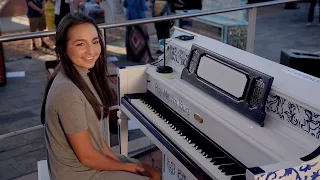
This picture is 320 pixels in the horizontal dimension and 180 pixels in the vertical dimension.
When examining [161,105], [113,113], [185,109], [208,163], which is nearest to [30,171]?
[113,113]

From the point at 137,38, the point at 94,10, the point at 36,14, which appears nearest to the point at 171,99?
the point at 137,38

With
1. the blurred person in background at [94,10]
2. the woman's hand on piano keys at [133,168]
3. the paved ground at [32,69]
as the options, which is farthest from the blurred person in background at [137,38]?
the woman's hand on piano keys at [133,168]

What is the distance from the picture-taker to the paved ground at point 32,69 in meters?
4.04

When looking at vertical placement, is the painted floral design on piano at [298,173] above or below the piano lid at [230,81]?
below

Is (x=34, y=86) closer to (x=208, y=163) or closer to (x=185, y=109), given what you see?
(x=185, y=109)

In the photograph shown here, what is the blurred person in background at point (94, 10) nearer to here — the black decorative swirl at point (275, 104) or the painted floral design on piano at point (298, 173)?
the black decorative swirl at point (275, 104)

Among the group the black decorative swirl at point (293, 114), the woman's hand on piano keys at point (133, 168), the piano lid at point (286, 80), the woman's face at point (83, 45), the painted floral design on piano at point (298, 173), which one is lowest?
the woman's hand on piano keys at point (133, 168)

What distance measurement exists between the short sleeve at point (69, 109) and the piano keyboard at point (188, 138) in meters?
0.66

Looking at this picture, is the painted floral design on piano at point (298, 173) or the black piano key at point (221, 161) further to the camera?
the black piano key at point (221, 161)

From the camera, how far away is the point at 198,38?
3.29 metres

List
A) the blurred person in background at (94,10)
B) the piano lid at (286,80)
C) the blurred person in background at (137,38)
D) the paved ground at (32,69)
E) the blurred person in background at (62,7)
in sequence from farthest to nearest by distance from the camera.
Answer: the blurred person in background at (94,10) → the blurred person in background at (137,38) → the blurred person in background at (62,7) → the paved ground at (32,69) → the piano lid at (286,80)

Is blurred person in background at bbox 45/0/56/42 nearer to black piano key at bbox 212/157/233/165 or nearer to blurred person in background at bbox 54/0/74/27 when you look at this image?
blurred person in background at bbox 54/0/74/27

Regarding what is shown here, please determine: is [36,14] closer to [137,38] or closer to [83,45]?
[137,38]

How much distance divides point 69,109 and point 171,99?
106 cm
